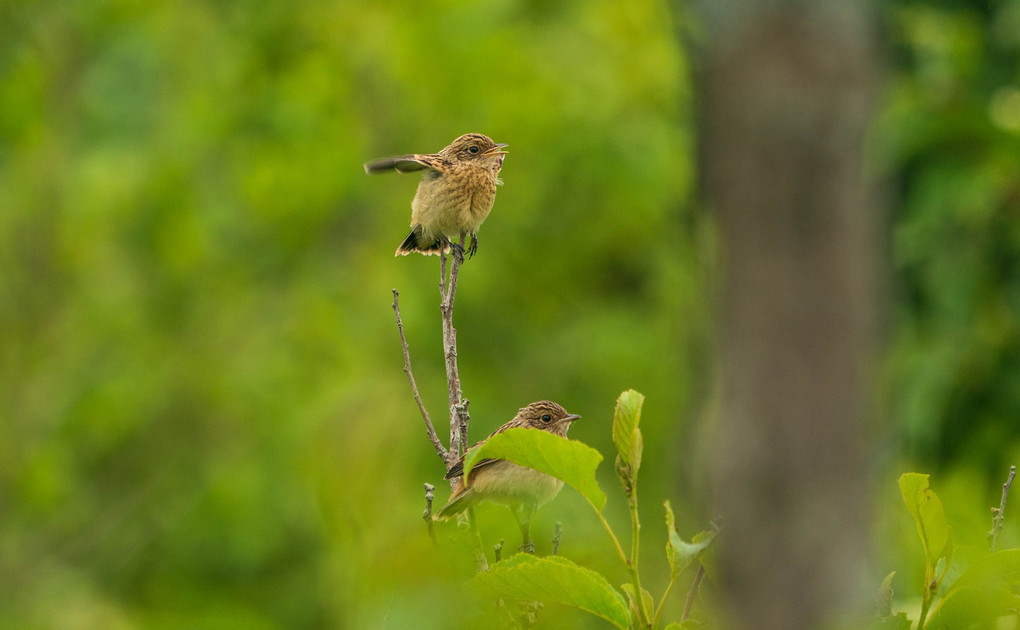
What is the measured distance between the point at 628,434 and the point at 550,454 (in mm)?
135

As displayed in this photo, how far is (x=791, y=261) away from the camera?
4785mm

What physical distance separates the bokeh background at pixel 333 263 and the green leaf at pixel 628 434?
4.97 m

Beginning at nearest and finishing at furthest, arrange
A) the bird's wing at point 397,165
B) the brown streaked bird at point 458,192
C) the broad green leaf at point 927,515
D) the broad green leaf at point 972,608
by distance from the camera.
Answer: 1. the broad green leaf at point 972,608
2. the broad green leaf at point 927,515
3. the bird's wing at point 397,165
4. the brown streaked bird at point 458,192

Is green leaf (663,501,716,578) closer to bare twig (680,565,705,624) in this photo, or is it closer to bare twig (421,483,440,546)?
bare twig (680,565,705,624)

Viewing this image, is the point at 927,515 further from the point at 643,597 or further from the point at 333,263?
the point at 333,263

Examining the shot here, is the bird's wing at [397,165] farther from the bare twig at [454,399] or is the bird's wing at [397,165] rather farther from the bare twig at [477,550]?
the bare twig at [477,550]

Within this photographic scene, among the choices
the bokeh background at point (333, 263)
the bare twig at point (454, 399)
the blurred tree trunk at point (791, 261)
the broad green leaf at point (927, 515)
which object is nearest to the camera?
the broad green leaf at point (927, 515)

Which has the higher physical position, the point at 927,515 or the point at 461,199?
the point at 461,199

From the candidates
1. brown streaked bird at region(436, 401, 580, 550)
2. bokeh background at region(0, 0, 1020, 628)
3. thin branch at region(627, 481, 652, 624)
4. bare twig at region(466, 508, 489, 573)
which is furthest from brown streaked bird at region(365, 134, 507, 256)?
bokeh background at region(0, 0, 1020, 628)

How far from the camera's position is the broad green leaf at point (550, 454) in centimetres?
180

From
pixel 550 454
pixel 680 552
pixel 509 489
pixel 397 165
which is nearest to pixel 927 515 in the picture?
pixel 680 552

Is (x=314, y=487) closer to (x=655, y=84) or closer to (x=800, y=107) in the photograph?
(x=800, y=107)

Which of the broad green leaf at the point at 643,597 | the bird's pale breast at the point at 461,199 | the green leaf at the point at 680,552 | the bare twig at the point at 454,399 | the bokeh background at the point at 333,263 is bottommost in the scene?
the broad green leaf at the point at 643,597

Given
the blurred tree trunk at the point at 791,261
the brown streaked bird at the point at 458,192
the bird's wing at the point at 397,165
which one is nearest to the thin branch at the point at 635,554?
the bird's wing at the point at 397,165
